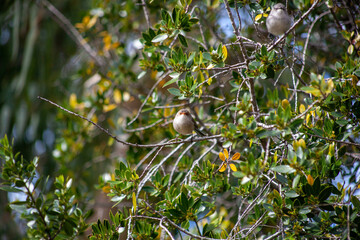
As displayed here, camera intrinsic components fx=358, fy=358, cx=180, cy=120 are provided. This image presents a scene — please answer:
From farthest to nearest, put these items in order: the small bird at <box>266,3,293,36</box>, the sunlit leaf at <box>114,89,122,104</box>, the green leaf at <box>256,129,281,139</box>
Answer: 1. the sunlit leaf at <box>114,89,122,104</box>
2. the small bird at <box>266,3,293,36</box>
3. the green leaf at <box>256,129,281,139</box>

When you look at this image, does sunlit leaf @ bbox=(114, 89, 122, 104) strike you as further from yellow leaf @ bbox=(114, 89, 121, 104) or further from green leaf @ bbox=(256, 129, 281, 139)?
green leaf @ bbox=(256, 129, 281, 139)

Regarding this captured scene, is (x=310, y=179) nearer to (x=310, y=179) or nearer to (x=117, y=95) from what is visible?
(x=310, y=179)

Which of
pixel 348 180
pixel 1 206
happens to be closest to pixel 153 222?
pixel 348 180

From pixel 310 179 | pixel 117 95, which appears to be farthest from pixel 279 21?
pixel 117 95

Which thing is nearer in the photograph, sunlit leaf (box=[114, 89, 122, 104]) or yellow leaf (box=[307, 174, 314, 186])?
yellow leaf (box=[307, 174, 314, 186])

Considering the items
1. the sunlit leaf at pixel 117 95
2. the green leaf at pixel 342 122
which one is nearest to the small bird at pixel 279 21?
the green leaf at pixel 342 122

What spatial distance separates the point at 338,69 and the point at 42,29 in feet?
8.13

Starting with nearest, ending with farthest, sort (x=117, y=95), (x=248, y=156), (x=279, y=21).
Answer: (x=248, y=156) < (x=279, y=21) < (x=117, y=95)

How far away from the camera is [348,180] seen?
4.12ft

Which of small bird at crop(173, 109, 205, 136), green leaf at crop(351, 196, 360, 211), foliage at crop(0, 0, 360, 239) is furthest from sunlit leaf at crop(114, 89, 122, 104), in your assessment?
green leaf at crop(351, 196, 360, 211)

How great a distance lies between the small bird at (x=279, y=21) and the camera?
0.99 m

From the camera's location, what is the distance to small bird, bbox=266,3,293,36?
3.24ft

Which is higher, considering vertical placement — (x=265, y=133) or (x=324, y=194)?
(x=265, y=133)

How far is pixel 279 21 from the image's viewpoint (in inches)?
38.9
